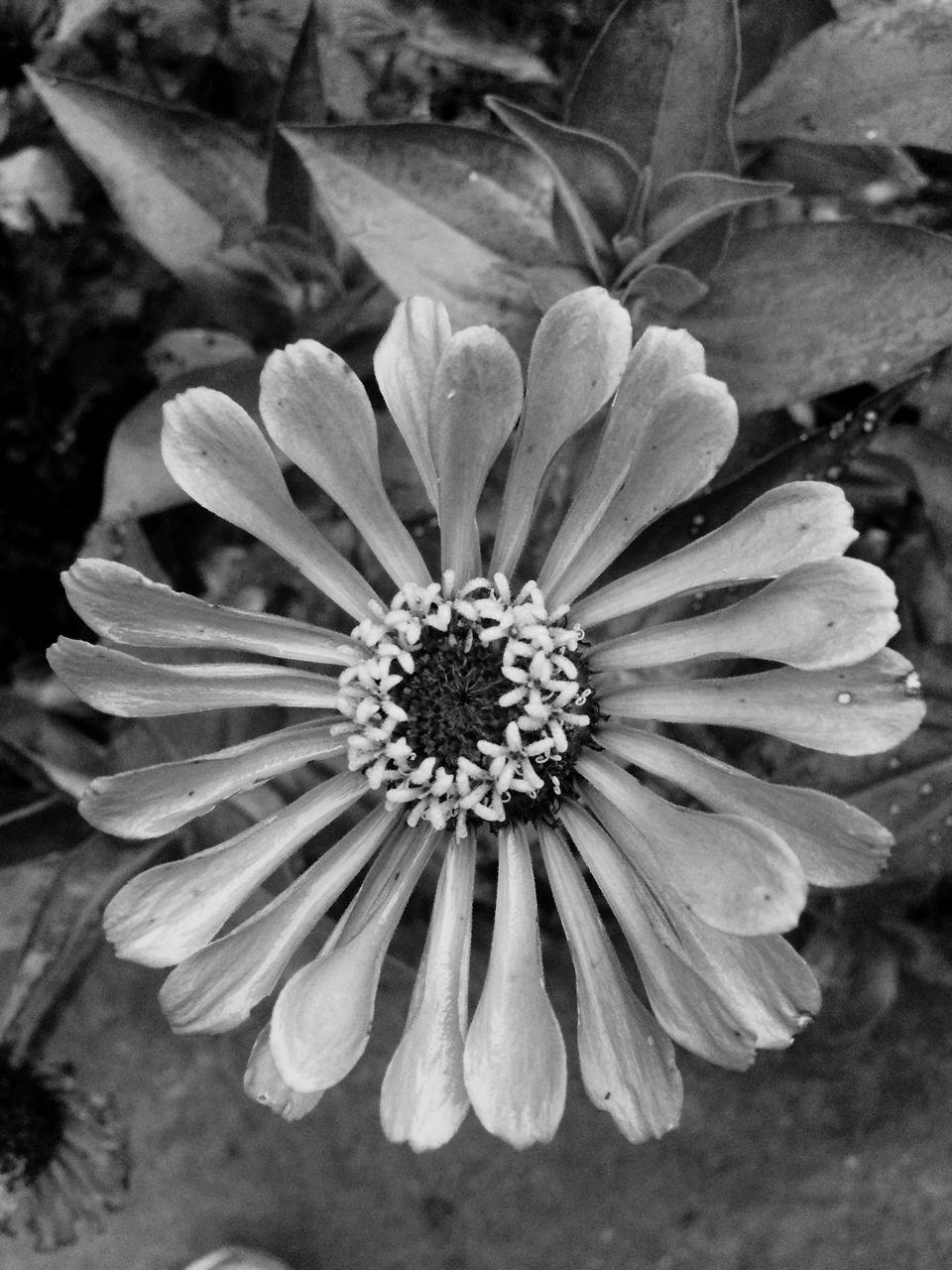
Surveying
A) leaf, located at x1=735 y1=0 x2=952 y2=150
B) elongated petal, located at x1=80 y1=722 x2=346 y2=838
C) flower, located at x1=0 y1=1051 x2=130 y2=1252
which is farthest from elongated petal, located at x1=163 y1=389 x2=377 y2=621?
flower, located at x1=0 y1=1051 x2=130 y2=1252

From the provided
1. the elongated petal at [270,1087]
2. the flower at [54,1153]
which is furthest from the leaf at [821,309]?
the flower at [54,1153]

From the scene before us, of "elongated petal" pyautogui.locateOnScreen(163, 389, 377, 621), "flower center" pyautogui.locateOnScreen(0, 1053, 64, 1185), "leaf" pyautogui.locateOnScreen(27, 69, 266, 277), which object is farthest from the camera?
"flower center" pyautogui.locateOnScreen(0, 1053, 64, 1185)

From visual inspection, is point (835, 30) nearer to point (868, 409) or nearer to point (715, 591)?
point (868, 409)

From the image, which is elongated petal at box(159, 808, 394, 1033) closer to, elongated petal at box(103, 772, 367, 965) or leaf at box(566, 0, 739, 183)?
elongated petal at box(103, 772, 367, 965)

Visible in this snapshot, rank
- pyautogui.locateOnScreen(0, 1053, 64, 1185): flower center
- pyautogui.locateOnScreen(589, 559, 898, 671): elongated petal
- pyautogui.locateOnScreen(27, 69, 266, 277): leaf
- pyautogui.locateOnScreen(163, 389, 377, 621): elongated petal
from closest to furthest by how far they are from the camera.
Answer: pyautogui.locateOnScreen(589, 559, 898, 671): elongated petal, pyautogui.locateOnScreen(163, 389, 377, 621): elongated petal, pyautogui.locateOnScreen(27, 69, 266, 277): leaf, pyautogui.locateOnScreen(0, 1053, 64, 1185): flower center

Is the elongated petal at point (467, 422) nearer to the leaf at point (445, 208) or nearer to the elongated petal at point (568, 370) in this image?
the elongated petal at point (568, 370)

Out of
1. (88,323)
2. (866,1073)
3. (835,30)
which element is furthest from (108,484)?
(866,1073)
